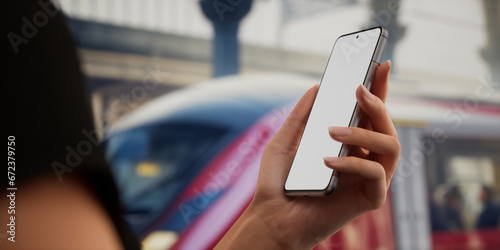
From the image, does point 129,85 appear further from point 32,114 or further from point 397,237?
point 32,114

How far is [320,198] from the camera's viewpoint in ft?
1.37

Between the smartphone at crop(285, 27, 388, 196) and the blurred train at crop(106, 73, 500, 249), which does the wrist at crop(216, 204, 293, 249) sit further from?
the blurred train at crop(106, 73, 500, 249)

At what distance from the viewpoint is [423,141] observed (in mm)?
2824

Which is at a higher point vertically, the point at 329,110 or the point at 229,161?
the point at 329,110

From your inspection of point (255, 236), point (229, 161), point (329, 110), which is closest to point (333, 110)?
point (329, 110)

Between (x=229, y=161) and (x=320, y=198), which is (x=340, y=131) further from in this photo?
(x=229, y=161)

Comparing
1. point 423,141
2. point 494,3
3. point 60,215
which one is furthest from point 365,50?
point 494,3

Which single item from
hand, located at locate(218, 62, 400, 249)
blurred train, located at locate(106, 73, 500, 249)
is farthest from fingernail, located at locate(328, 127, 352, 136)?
blurred train, located at locate(106, 73, 500, 249)

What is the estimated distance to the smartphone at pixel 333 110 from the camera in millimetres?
423

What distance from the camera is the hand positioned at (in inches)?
14.9

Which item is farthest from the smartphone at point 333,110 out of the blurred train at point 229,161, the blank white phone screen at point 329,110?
the blurred train at point 229,161

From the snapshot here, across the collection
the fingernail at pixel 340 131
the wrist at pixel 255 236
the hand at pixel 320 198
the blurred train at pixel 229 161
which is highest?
the fingernail at pixel 340 131

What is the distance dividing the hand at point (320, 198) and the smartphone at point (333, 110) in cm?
1

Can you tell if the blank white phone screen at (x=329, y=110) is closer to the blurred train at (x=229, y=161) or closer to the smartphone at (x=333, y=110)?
the smartphone at (x=333, y=110)
